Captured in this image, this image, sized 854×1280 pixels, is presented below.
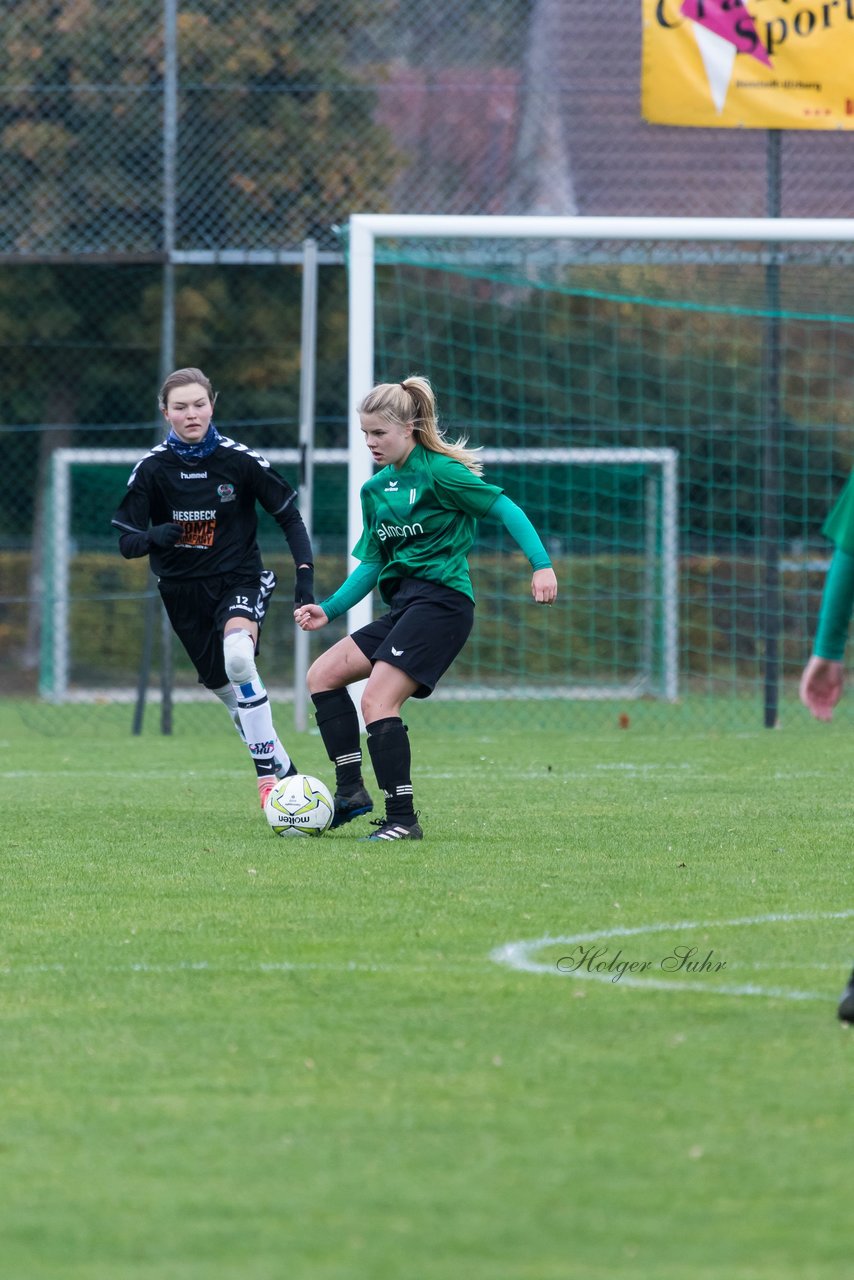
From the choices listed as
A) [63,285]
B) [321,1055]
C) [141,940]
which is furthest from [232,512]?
[63,285]

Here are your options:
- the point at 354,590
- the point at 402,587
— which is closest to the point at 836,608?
the point at 402,587

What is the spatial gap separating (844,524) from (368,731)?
3500 mm

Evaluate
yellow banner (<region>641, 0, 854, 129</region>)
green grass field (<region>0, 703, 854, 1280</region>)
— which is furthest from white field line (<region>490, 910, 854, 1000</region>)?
yellow banner (<region>641, 0, 854, 129</region>)

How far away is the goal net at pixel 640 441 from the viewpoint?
50.3ft

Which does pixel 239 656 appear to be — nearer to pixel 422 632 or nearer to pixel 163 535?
pixel 163 535

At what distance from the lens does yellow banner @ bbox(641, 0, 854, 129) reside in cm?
1348

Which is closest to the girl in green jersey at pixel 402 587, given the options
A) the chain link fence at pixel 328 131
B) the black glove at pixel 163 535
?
the black glove at pixel 163 535

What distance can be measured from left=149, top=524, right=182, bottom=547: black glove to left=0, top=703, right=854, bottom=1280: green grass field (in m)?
1.22

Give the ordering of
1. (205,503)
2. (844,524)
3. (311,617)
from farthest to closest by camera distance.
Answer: (205,503) → (311,617) → (844,524)

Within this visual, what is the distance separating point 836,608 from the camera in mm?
3955

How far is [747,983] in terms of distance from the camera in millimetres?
4418

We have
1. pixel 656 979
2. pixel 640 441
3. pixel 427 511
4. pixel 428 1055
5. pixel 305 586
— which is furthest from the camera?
pixel 640 441

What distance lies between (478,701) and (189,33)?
232 inches

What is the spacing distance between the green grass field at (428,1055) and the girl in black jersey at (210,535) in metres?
0.73
